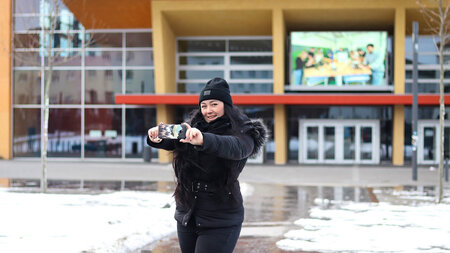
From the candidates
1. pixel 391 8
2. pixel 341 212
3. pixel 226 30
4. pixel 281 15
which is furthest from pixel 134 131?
pixel 341 212

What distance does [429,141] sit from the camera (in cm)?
2781

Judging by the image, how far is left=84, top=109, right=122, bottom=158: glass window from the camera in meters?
28.6

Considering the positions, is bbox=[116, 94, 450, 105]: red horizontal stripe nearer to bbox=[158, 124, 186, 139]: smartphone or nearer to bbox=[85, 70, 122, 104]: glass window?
bbox=[85, 70, 122, 104]: glass window

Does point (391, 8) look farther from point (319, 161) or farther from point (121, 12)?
point (121, 12)

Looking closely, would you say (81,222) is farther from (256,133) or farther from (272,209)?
(256,133)

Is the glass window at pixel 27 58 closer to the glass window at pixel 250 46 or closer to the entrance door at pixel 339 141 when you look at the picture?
the glass window at pixel 250 46

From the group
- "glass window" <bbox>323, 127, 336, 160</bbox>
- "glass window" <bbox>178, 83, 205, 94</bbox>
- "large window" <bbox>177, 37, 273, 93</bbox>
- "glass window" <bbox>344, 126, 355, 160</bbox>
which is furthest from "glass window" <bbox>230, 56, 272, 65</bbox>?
"glass window" <bbox>344, 126, 355, 160</bbox>

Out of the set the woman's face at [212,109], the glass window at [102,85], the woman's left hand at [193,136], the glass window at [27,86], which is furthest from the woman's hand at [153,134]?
the glass window at [27,86]

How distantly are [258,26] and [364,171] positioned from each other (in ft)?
29.9

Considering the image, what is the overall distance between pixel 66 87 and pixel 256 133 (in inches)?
1046

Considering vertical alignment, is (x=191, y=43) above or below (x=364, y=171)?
above

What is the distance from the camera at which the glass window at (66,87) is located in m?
28.7

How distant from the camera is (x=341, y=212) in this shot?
1134 cm

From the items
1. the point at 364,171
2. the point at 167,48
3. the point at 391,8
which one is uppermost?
the point at 391,8
